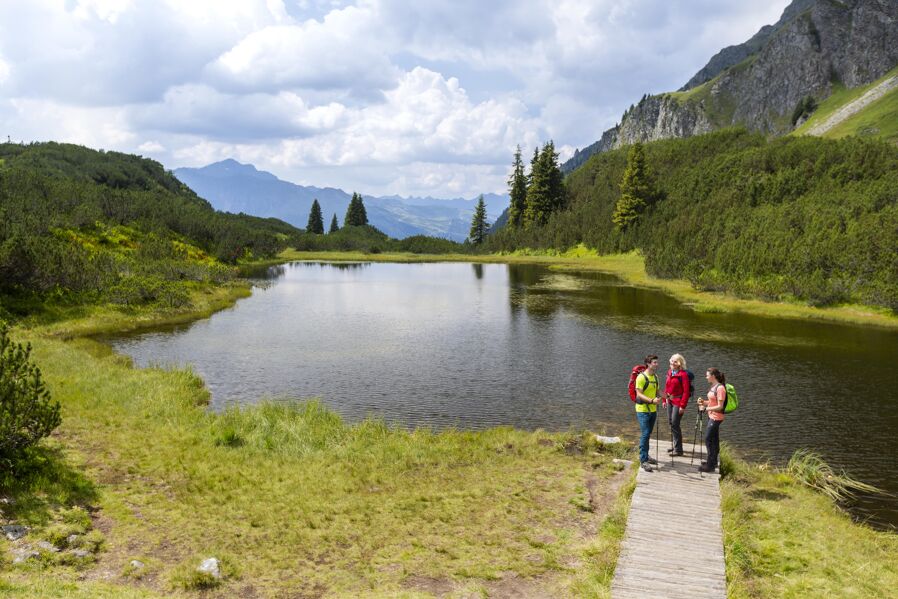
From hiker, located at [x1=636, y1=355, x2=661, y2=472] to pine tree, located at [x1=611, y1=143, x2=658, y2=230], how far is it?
107m

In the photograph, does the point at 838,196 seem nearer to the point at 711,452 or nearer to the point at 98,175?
the point at 711,452

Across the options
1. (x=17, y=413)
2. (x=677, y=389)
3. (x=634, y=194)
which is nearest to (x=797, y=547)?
(x=677, y=389)

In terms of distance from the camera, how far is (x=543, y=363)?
33.4 m

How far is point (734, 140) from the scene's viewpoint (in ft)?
433

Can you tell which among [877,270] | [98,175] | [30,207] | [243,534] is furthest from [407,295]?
[98,175]

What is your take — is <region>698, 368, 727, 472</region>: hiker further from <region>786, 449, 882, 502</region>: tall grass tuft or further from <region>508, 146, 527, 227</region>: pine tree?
<region>508, 146, 527, 227</region>: pine tree

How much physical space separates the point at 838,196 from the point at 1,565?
8359 cm

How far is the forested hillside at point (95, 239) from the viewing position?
1565 inches

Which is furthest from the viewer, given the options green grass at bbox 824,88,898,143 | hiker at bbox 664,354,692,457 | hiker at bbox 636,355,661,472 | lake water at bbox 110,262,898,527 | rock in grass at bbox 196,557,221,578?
green grass at bbox 824,88,898,143

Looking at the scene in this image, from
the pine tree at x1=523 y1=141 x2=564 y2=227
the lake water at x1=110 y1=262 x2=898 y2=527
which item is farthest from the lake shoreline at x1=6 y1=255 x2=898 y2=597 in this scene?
the pine tree at x1=523 y1=141 x2=564 y2=227

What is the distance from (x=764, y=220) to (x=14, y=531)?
81.6m

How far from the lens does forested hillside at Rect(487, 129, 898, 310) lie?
53000mm

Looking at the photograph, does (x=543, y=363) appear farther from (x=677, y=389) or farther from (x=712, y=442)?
(x=712, y=442)

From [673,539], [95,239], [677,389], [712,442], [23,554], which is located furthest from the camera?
[95,239]
